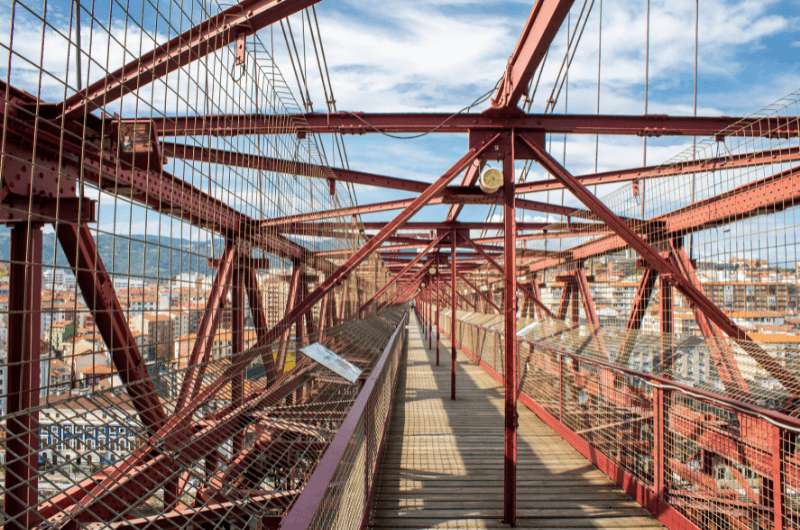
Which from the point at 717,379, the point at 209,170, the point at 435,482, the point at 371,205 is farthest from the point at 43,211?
the point at 371,205

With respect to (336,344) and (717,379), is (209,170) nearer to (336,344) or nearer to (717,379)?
(336,344)

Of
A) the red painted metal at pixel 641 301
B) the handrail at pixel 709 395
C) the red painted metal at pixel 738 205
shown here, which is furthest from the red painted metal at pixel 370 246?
the red painted metal at pixel 641 301

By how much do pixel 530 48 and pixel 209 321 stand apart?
3976 mm

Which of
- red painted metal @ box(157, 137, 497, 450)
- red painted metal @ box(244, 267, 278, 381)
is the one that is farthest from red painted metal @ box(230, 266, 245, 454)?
red painted metal @ box(157, 137, 497, 450)

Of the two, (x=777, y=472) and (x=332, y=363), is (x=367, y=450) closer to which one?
(x=332, y=363)

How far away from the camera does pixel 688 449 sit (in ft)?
16.9

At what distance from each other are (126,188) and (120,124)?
1.02 m

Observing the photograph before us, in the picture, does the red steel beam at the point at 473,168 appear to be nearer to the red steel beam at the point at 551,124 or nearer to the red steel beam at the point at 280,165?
the red steel beam at the point at 280,165

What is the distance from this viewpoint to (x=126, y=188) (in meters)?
3.64

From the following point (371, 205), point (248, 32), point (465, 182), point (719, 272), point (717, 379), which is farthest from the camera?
point (371, 205)

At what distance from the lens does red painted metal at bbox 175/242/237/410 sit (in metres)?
4.05

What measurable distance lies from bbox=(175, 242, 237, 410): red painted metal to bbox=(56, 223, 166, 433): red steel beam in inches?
18.3

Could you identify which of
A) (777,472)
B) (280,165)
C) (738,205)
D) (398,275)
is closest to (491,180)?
(280,165)

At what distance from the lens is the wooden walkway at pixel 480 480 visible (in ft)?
17.5
